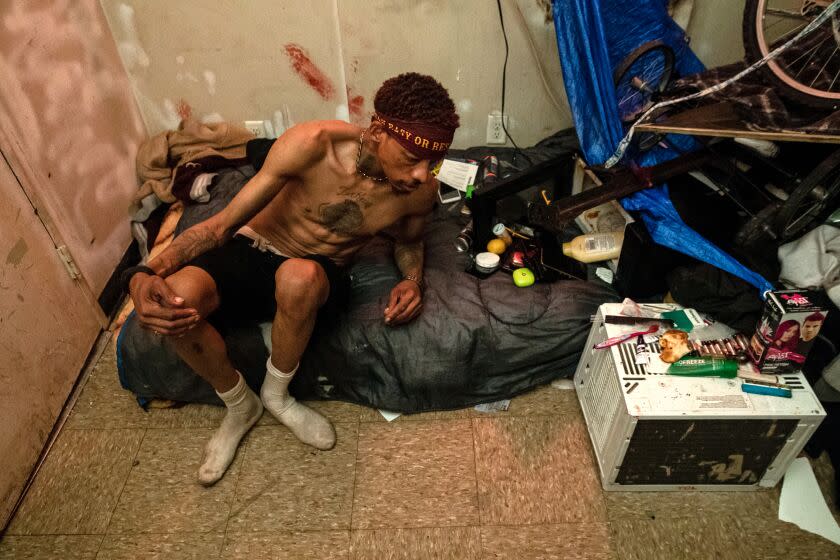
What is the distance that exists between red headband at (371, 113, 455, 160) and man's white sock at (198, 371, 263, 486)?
2.67 ft

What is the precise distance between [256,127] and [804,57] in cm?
207

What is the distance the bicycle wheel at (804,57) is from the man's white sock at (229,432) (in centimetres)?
179

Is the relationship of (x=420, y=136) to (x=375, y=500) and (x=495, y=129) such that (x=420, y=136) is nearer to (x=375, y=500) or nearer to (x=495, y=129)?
(x=375, y=500)

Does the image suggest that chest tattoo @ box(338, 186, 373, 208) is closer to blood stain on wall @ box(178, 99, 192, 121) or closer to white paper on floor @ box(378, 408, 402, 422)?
white paper on floor @ box(378, 408, 402, 422)

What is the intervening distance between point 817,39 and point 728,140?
356 mm

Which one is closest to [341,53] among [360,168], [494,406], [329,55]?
[329,55]

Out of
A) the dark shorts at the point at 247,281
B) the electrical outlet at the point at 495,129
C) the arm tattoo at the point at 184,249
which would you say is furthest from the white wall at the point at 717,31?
the arm tattoo at the point at 184,249

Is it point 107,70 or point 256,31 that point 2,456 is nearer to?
point 107,70

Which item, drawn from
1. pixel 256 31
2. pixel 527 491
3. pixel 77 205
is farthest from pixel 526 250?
pixel 77 205

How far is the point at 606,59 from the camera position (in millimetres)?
1821

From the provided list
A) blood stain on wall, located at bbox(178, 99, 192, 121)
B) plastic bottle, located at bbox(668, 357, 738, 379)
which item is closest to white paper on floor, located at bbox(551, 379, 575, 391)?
plastic bottle, located at bbox(668, 357, 738, 379)

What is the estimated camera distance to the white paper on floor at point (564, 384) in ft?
5.83

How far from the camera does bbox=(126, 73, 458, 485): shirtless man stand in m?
1.30

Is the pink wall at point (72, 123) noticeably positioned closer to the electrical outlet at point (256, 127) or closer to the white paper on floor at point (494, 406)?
the electrical outlet at point (256, 127)
